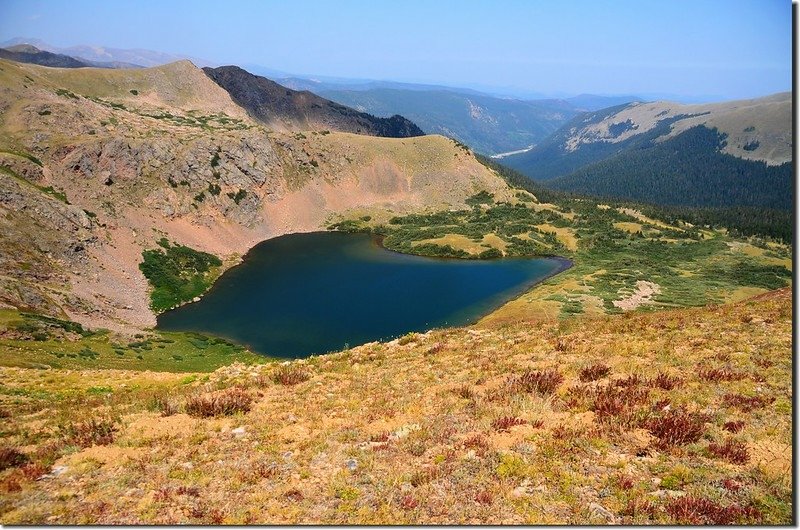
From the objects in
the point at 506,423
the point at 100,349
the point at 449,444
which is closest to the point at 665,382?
the point at 506,423

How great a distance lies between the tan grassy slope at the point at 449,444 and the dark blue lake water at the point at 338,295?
1827 inches

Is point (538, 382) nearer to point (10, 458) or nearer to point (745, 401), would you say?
point (745, 401)

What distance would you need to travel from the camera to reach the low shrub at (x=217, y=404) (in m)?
16.9

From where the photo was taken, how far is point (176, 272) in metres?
94.9

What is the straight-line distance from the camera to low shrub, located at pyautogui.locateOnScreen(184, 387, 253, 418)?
16861 mm

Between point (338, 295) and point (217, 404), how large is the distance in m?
74.5

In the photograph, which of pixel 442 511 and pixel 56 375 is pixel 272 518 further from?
pixel 56 375

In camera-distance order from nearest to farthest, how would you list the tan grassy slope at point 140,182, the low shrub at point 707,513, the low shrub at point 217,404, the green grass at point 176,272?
the low shrub at point 707,513 → the low shrub at point 217,404 → the tan grassy slope at point 140,182 → the green grass at point 176,272

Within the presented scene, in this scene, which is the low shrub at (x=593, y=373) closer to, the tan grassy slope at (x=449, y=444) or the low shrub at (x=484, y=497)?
the tan grassy slope at (x=449, y=444)

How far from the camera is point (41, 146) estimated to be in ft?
349

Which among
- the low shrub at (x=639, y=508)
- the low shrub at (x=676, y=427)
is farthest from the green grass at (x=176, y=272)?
the low shrub at (x=639, y=508)

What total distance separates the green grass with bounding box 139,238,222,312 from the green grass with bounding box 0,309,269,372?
19558 mm

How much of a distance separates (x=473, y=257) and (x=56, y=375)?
355ft

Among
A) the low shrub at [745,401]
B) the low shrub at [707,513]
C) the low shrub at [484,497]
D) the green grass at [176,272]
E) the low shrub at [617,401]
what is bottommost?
the green grass at [176,272]
